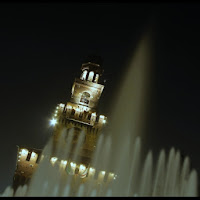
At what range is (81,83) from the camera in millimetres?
45000

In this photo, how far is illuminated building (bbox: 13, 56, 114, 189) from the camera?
121 feet

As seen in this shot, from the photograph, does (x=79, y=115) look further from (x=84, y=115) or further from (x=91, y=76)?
(x=91, y=76)

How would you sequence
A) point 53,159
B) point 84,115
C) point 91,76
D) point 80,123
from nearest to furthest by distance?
point 53,159
point 80,123
point 84,115
point 91,76

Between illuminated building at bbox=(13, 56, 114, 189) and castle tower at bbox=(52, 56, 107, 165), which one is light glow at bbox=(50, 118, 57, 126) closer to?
illuminated building at bbox=(13, 56, 114, 189)

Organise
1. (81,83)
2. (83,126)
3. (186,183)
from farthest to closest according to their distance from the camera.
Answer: (81,83), (83,126), (186,183)

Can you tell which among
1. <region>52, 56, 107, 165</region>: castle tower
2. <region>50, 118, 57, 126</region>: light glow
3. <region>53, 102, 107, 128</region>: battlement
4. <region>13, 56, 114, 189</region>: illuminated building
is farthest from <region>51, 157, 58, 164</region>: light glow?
<region>53, 102, 107, 128</region>: battlement

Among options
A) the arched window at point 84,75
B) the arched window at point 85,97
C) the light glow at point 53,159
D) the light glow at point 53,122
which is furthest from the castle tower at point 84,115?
the light glow at point 53,159

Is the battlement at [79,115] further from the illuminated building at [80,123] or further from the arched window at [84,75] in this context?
the arched window at [84,75]

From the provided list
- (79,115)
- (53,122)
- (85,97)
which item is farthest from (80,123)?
(85,97)

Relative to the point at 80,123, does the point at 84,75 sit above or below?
above

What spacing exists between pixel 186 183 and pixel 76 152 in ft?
50.9

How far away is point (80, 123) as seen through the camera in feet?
135

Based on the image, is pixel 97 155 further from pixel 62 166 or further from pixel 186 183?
pixel 186 183

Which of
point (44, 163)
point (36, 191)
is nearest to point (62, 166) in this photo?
point (44, 163)
